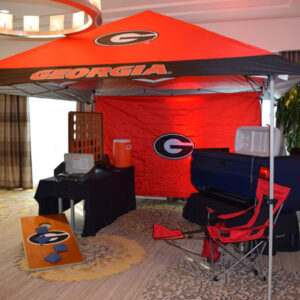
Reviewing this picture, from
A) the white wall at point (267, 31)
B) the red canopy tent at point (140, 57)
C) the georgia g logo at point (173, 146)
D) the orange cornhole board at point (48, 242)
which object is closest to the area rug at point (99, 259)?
the orange cornhole board at point (48, 242)

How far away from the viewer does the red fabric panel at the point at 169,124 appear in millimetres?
5688

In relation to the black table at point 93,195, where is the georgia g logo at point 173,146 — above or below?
above

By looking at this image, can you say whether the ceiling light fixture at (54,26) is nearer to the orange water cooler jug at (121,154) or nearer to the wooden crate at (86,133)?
the wooden crate at (86,133)

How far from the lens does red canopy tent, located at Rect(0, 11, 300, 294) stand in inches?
108

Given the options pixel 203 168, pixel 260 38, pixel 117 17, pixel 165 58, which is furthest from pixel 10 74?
pixel 260 38

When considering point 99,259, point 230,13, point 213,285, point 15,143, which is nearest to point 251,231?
point 213,285

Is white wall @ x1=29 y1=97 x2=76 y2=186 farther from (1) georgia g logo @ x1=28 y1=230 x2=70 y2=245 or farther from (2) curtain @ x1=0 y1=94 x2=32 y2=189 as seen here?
(1) georgia g logo @ x1=28 y1=230 x2=70 y2=245

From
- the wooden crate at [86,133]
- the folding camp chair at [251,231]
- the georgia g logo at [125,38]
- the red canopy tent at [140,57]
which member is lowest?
the folding camp chair at [251,231]

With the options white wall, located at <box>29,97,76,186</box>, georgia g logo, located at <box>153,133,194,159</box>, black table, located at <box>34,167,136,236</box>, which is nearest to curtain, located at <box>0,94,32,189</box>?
white wall, located at <box>29,97,76,186</box>

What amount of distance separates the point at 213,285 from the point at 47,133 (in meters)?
5.99

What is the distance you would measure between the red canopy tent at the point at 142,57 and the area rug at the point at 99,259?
5.47 feet

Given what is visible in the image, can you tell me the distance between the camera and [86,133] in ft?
16.8

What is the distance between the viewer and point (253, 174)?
3664 millimetres

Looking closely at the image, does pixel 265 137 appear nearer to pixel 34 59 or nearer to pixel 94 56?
pixel 94 56
